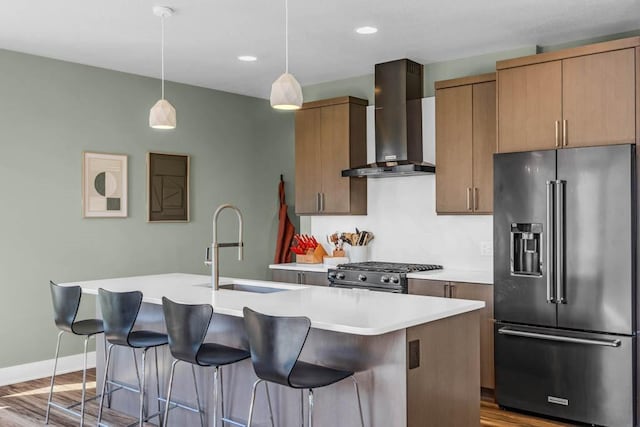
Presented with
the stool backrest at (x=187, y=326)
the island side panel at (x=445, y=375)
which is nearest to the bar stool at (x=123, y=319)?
the stool backrest at (x=187, y=326)

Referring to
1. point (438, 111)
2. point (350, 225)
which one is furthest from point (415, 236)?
point (438, 111)

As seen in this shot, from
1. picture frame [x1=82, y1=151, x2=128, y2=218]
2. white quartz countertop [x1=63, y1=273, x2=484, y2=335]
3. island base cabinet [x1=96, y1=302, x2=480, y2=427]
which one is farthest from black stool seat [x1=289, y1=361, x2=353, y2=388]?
picture frame [x1=82, y1=151, x2=128, y2=218]

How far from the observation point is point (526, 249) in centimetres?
409

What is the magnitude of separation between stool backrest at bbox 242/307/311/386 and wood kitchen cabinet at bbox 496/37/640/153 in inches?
98.3

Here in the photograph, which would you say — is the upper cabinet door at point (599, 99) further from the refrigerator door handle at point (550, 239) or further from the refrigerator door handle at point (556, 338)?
the refrigerator door handle at point (556, 338)

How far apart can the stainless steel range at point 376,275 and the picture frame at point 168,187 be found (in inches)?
73.0

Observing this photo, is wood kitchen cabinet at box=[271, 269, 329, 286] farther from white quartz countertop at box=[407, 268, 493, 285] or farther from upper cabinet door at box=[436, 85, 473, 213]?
upper cabinet door at box=[436, 85, 473, 213]

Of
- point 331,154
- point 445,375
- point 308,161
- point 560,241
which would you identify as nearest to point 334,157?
point 331,154

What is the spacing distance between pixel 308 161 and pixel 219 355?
314 centimetres

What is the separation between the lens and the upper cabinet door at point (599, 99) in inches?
148

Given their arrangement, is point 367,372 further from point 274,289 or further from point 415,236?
point 415,236

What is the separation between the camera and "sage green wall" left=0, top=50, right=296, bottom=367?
489 centimetres

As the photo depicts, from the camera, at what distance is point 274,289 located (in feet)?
12.6

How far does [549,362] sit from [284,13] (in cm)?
295
